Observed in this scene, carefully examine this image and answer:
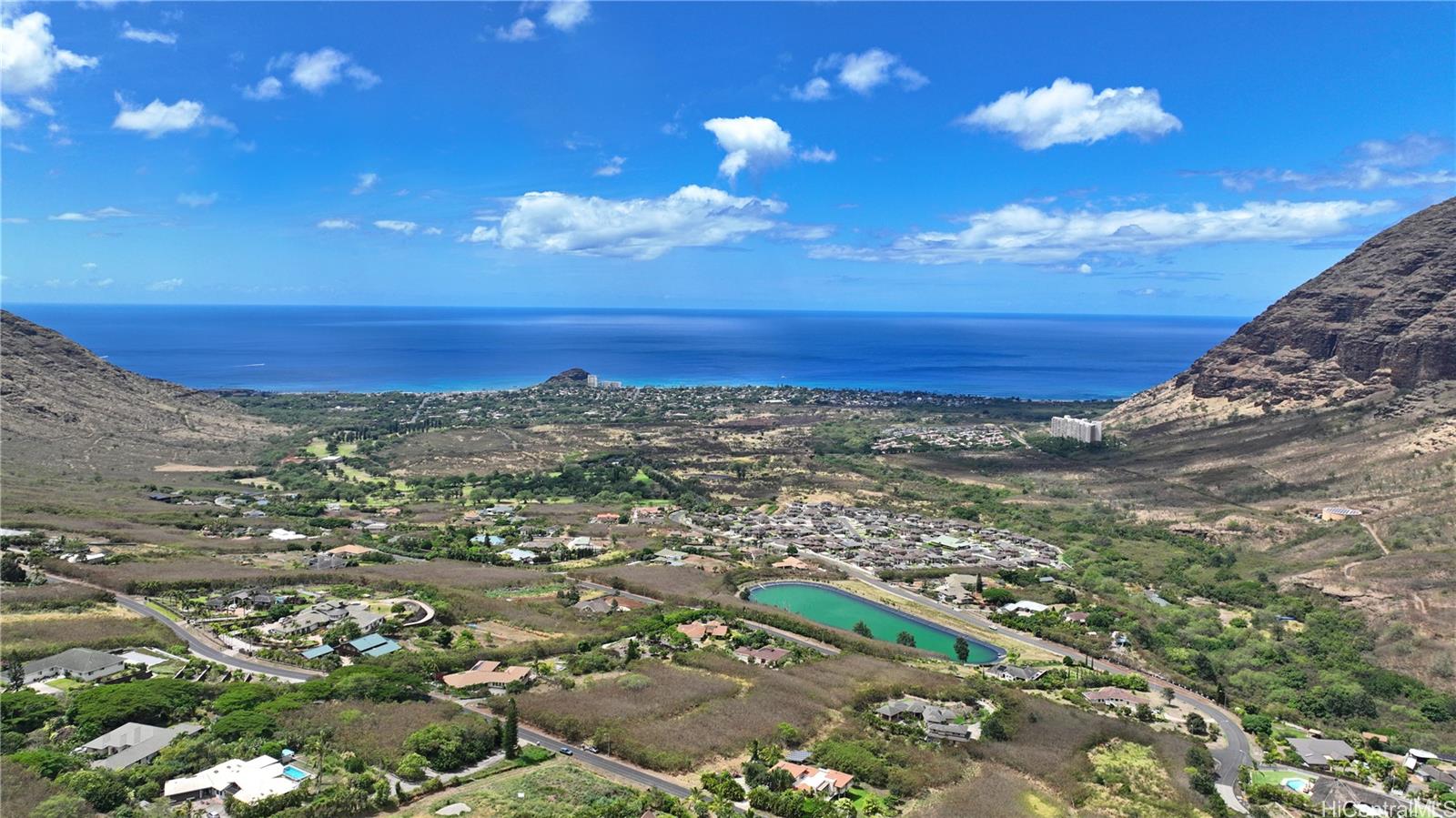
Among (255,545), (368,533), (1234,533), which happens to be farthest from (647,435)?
(1234,533)

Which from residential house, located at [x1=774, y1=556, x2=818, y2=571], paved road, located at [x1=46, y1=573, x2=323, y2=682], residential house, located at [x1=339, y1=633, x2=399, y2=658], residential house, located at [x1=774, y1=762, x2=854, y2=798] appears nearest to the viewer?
residential house, located at [x1=774, y1=762, x2=854, y2=798]

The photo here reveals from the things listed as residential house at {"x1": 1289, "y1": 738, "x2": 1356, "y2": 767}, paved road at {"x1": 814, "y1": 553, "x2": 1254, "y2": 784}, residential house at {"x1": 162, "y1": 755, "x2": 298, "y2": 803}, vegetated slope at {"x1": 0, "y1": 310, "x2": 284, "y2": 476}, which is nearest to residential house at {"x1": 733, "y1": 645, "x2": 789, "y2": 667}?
paved road at {"x1": 814, "y1": 553, "x2": 1254, "y2": 784}

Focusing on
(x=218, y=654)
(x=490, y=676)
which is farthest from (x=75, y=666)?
(x=490, y=676)

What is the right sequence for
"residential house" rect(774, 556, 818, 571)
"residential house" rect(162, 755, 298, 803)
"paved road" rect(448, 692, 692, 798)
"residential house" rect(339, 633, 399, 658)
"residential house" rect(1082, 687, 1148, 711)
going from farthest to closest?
"residential house" rect(774, 556, 818, 571)
"residential house" rect(339, 633, 399, 658)
"residential house" rect(1082, 687, 1148, 711)
"paved road" rect(448, 692, 692, 798)
"residential house" rect(162, 755, 298, 803)

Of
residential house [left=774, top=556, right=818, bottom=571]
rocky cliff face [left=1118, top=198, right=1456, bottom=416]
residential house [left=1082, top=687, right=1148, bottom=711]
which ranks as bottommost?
residential house [left=774, top=556, right=818, bottom=571]

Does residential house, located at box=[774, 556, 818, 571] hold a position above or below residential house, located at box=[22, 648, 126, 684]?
below

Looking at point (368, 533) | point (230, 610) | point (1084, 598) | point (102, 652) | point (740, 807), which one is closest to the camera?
point (740, 807)

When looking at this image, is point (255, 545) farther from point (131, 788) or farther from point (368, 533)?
point (131, 788)

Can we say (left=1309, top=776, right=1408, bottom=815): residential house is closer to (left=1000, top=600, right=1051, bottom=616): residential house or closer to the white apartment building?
(left=1000, top=600, right=1051, bottom=616): residential house
